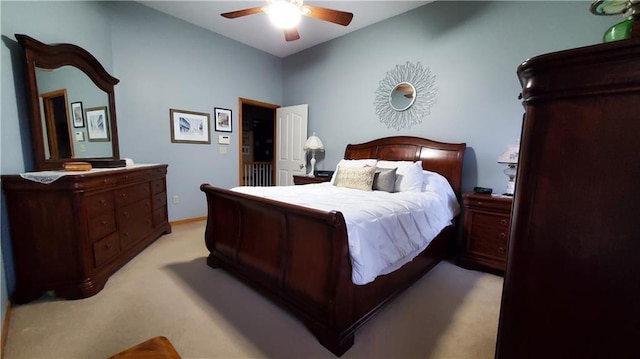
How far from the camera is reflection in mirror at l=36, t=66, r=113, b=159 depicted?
6.93 ft

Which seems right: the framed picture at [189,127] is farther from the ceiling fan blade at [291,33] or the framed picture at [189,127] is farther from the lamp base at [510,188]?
the lamp base at [510,188]

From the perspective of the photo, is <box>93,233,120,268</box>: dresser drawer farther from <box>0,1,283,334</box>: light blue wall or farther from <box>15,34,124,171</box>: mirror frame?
<box>15,34,124,171</box>: mirror frame

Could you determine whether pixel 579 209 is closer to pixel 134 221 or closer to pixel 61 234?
pixel 61 234

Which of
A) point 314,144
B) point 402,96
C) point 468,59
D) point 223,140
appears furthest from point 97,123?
point 468,59

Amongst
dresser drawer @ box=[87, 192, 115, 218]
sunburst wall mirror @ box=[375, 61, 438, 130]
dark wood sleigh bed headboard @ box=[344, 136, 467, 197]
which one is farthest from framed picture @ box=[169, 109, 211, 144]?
sunburst wall mirror @ box=[375, 61, 438, 130]

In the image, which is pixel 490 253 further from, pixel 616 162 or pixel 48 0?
pixel 48 0

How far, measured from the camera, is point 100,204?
209cm

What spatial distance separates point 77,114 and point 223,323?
2484 millimetres

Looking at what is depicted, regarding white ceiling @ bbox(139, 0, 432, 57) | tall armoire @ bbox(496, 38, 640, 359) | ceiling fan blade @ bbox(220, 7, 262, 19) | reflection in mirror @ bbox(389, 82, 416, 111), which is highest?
white ceiling @ bbox(139, 0, 432, 57)

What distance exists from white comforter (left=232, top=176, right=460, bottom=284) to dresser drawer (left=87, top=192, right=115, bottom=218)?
1.15 meters

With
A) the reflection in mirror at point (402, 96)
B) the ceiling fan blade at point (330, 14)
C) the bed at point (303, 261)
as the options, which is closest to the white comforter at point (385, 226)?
the bed at point (303, 261)

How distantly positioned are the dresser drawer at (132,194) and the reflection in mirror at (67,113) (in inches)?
21.3

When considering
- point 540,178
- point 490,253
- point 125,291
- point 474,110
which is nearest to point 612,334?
point 540,178

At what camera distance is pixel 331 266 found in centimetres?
144
